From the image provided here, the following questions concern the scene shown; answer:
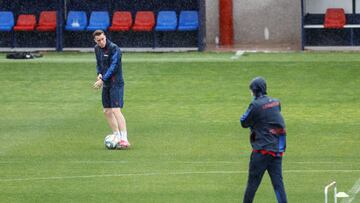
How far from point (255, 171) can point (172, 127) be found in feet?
30.7

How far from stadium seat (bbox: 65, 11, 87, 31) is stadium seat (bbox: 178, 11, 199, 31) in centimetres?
311

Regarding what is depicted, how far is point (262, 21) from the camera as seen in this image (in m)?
43.4

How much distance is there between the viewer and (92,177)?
2089 centimetres

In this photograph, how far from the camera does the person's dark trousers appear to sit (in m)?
17.1

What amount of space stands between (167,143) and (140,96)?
6.83m

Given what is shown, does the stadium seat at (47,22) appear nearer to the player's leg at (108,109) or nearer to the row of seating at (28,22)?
the row of seating at (28,22)

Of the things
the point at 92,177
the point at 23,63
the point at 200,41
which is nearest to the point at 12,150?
the point at 92,177

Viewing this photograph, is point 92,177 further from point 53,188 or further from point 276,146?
A: point 276,146

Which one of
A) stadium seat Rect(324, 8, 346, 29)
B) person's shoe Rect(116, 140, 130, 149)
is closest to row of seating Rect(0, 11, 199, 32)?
stadium seat Rect(324, 8, 346, 29)

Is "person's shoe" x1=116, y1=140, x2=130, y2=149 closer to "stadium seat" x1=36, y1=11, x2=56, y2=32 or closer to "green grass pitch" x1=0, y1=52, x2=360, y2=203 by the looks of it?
"green grass pitch" x1=0, y1=52, x2=360, y2=203

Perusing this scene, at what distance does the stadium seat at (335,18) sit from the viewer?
40656 mm

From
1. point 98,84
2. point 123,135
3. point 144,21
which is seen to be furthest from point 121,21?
point 98,84

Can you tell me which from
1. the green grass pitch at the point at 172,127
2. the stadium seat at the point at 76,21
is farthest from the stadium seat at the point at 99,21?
the green grass pitch at the point at 172,127

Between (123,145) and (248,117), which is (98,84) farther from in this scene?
(248,117)
